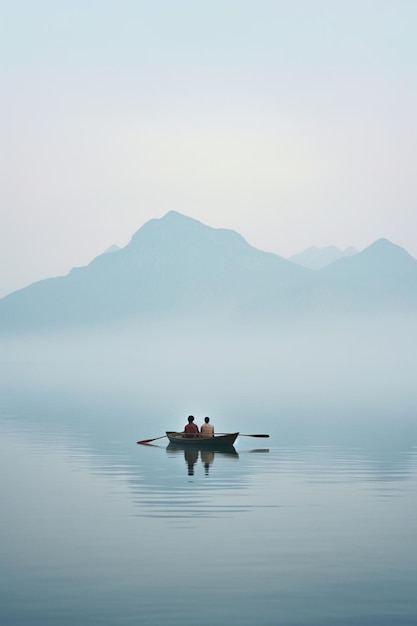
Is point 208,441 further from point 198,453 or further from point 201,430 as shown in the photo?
point 198,453

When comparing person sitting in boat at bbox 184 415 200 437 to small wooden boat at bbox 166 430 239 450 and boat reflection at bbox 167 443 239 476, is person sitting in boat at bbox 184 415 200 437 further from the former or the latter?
boat reflection at bbox 167 443 239 476

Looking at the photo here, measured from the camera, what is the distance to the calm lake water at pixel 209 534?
86.0ft

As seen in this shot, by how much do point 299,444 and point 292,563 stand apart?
1579 inches

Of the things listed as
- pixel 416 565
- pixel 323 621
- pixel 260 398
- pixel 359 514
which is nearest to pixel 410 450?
pixel 359 514

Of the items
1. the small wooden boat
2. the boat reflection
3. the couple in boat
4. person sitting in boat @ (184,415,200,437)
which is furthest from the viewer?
person sitting in boat @ (184,415,200,437)

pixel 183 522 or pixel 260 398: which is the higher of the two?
pixel 260 398

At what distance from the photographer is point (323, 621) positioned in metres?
24.9

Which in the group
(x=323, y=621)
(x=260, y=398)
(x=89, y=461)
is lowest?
(x=323, y=621)

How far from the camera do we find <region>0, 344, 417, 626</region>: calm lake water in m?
26.2

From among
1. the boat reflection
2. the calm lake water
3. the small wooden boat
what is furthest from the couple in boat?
the calm lake water

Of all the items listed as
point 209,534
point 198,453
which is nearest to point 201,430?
point 198,453

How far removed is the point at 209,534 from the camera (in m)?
34.9

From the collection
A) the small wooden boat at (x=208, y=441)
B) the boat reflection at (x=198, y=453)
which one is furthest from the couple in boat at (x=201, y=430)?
the boat reflection at (x=198, y=453)

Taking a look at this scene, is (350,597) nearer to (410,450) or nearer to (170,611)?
(170,611)
